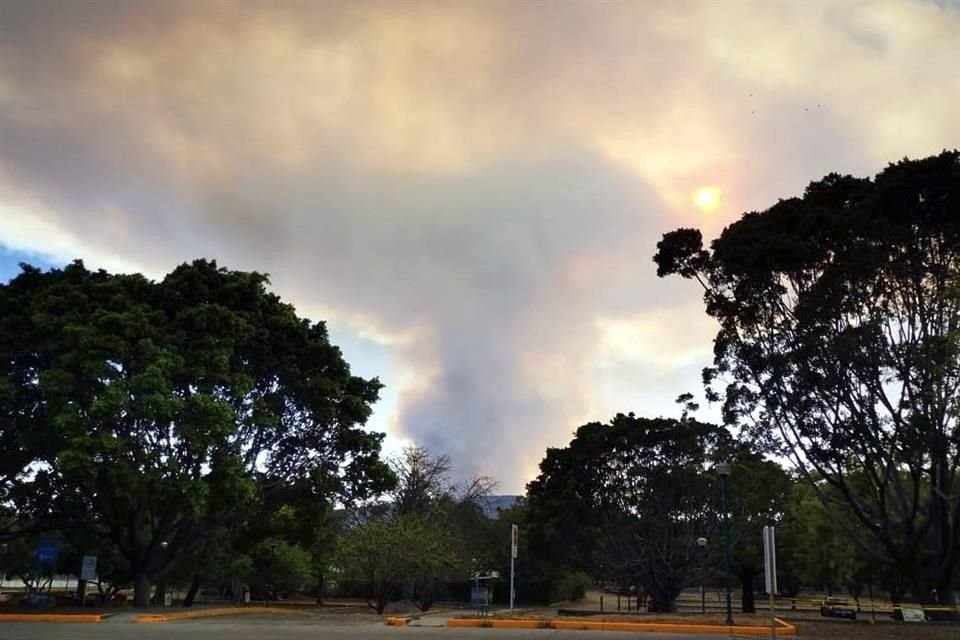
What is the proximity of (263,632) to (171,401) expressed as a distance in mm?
10578

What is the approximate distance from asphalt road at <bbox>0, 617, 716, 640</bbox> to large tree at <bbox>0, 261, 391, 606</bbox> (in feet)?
20.1

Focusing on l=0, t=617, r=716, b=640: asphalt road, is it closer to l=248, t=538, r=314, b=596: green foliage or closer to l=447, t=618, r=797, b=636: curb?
l=447, t=618, r=797, b=636: curb

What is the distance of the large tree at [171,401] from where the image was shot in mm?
28672

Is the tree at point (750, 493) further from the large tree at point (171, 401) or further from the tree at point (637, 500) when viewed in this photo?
the large tree at point (171, 401)

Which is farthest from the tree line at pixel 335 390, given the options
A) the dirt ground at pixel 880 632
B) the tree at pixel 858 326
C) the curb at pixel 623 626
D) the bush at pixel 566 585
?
the bush at pixel 566 585

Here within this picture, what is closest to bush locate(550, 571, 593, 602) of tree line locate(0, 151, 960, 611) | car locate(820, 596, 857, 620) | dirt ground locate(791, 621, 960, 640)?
car locate(820, 596, 857, 620)

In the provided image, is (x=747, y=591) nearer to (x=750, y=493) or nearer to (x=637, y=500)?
(x=637, y=500)

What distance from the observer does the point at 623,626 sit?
78.0 feet

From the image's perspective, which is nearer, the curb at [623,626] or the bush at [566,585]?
the curb at [623,626]

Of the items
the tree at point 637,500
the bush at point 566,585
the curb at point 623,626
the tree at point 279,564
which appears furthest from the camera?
the bush at point 566,585

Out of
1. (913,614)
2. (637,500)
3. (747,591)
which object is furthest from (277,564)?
(913,614)

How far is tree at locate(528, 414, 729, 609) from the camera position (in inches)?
1870

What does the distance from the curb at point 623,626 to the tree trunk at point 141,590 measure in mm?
16677

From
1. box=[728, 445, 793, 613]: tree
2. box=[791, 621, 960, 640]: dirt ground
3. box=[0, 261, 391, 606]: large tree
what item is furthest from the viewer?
box=[728, 445, 793, 613]: tree
